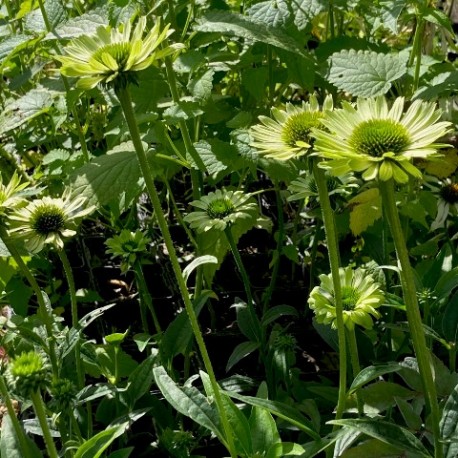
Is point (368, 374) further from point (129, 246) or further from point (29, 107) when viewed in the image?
point (29, 107)

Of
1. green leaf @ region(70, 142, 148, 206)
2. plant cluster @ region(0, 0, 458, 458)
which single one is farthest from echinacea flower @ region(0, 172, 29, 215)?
green leaf @ region(70, 142, 148, 206)

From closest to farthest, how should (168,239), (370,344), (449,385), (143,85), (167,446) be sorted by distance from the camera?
(168,239) → (449,385) → (167,446) → (370,344) → (143,85)

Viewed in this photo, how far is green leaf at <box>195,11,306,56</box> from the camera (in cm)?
109

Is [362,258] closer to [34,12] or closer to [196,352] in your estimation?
[196,352]

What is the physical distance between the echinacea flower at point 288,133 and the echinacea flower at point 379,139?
0.12 feet

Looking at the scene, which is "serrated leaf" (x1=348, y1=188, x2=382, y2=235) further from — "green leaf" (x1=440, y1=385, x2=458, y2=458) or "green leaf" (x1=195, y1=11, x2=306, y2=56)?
"green leaf" (x1=440, y1=385, x2=458, y2=458)

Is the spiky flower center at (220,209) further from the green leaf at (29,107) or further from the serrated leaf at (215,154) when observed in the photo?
the green leaf at (29,107)

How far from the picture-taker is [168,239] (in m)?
0.75

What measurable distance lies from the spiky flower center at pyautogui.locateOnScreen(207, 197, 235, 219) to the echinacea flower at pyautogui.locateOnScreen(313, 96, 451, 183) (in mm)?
380

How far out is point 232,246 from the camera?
3.52 ft

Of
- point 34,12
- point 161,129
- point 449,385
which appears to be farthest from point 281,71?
point 449,385

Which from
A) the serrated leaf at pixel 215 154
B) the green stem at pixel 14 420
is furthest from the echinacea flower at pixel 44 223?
the serrated leaf at pixel 215 154

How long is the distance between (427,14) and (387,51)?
245 mm

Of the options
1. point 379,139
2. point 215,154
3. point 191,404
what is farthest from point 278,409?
point 215,154
